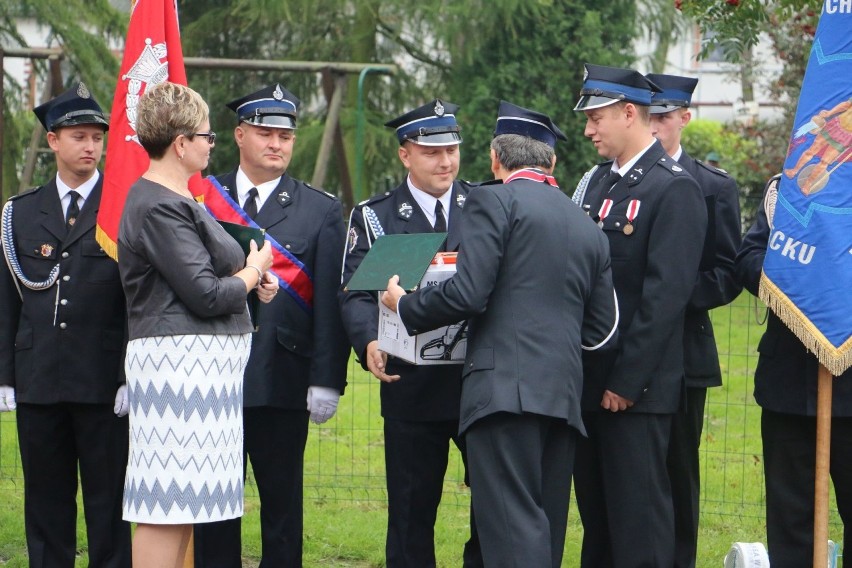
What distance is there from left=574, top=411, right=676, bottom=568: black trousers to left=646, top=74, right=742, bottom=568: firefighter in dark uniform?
0.43 meters

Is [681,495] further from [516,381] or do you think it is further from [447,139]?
[447,139]

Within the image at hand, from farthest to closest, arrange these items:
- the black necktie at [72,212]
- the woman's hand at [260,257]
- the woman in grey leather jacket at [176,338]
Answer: the black necktie at [72,212] → the woman's hand at [260,257] → the woman in grey leather jacket at [176,338]

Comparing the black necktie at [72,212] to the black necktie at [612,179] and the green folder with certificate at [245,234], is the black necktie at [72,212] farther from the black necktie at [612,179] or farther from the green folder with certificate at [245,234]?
the black necktie at [612,179]

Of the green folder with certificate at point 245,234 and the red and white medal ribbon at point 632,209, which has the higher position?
the red and white medal ribbon at point 632,209

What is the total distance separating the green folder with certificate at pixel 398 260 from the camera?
490cm

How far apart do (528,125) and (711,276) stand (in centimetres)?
116

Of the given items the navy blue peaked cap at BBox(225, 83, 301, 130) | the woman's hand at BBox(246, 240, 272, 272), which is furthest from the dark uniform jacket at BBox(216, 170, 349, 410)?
the woman's hand at BBox(246, 240, 272, 272)

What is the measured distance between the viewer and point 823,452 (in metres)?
4.88

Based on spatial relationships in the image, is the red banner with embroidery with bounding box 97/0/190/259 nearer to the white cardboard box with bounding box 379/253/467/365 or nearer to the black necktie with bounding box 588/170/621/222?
the white cardboard box with bounding box 379/253/467/365

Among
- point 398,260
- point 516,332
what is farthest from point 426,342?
point 516,332

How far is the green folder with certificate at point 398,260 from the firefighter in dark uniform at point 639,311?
817mm

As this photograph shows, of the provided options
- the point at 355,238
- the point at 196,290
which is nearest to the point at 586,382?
the point at 355,238

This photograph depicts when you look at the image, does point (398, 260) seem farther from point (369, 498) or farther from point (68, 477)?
point (369, 498)

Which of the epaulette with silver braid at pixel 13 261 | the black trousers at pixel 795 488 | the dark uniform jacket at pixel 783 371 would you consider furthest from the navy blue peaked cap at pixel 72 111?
the black trousers at pixel 795 488
